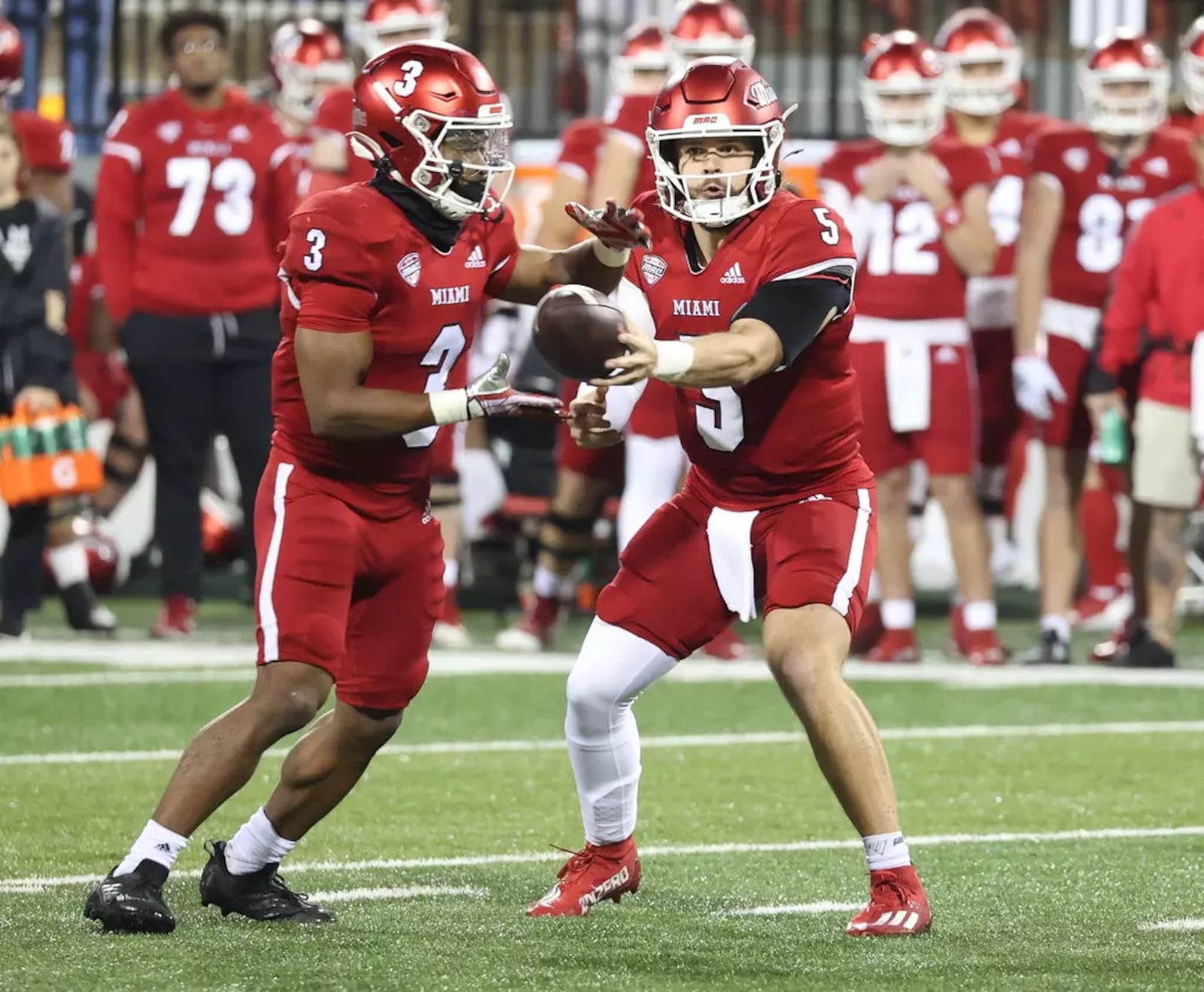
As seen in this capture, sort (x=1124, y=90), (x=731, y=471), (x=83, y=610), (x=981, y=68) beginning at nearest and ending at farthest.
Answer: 1. (x=731, y=471)
2. (x=1124, y=90)
3. (x=83, y=610)
4. (x=981, y=68)

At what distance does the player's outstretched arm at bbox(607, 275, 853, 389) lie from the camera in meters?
4.41

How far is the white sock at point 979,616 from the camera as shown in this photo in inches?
350

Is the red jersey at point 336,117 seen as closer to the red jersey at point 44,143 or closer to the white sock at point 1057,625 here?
the red jersey at point 44,143

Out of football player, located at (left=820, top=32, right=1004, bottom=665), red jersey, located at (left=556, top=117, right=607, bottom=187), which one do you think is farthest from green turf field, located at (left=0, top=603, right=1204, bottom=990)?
red jersey, located at (left=556, top=117, right=607, bottom=187)

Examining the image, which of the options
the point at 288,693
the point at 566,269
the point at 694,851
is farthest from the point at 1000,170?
the point at 288,693

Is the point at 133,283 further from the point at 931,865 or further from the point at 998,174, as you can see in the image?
the point at 931,865

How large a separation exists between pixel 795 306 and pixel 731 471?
1.42ft

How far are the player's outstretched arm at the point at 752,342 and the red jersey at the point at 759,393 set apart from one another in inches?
4.5

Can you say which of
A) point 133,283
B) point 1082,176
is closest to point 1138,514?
point 1082,176

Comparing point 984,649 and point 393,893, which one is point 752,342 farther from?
point 984,649

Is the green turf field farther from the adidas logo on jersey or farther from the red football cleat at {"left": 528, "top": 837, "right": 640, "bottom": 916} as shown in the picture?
the adidas logo on jersey

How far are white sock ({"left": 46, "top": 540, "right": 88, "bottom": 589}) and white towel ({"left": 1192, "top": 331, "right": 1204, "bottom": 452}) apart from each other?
3.99 meters

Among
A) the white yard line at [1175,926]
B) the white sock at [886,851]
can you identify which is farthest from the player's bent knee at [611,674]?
the white yard line at [1175,926]

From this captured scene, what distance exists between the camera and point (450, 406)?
4.63m
